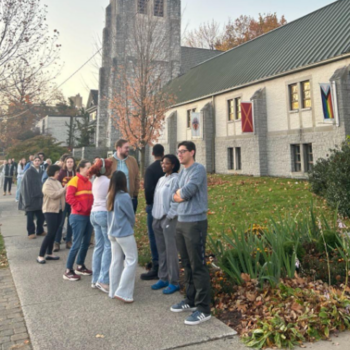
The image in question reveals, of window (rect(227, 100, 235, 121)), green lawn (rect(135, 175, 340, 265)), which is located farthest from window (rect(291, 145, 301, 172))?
window (rect(227, 100, 235, 121))

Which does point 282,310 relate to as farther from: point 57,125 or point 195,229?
point 57,125

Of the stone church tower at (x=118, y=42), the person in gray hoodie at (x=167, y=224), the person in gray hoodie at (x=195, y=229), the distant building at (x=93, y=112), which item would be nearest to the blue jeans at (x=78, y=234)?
the person in gray hoodie at (x=167, y=224)

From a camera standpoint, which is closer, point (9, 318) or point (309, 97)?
point (9, 318)

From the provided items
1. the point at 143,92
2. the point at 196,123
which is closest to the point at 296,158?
the point at 196,123

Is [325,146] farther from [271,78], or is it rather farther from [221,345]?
[221,345]

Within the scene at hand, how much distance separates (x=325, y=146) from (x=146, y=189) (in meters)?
14.7

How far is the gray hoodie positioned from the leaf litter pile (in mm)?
1317

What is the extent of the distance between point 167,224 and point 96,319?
1.58m

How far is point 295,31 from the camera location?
22.3 meters

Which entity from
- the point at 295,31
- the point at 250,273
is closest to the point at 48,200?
the point at 250,273

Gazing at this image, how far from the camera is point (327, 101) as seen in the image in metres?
16.5

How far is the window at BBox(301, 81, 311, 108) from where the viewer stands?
59.9 feet

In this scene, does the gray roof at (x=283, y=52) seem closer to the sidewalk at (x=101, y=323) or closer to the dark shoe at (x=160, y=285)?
the dark shoe at (x=160, y=285)

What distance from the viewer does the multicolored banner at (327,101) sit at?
16391 mm
